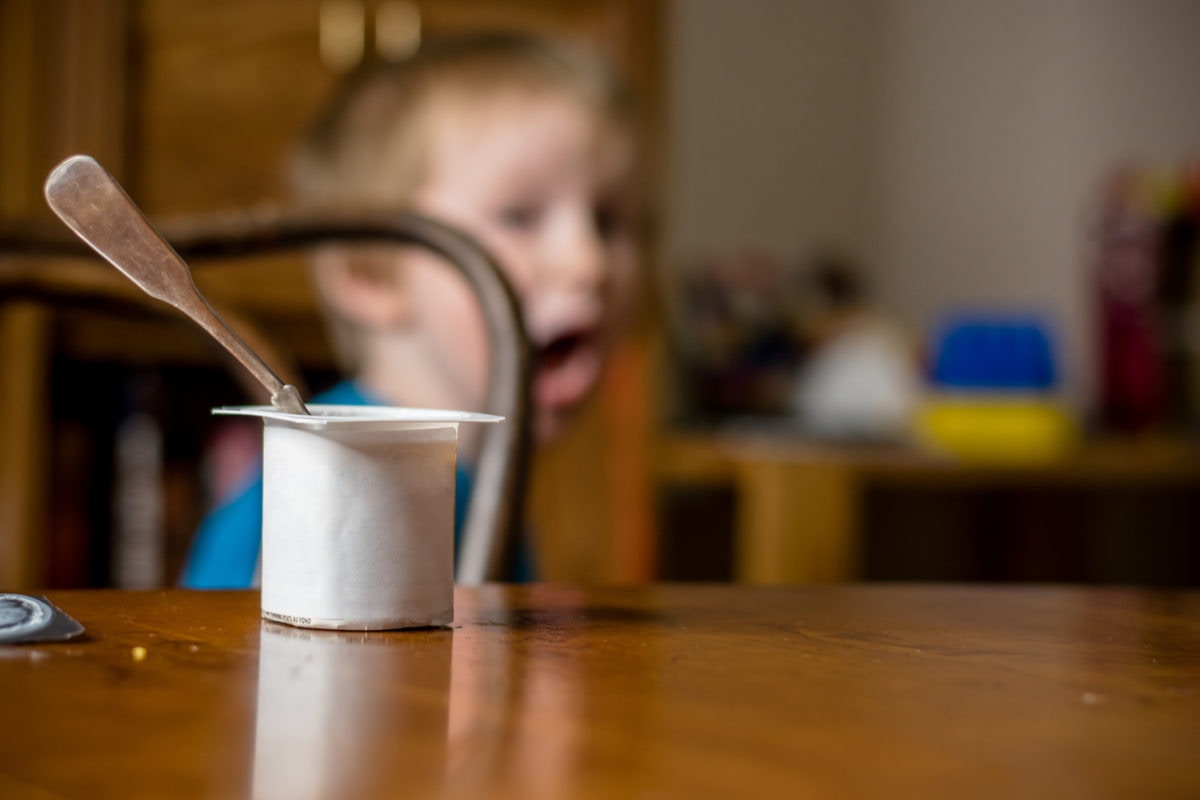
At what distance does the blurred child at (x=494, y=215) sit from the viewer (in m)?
1.26

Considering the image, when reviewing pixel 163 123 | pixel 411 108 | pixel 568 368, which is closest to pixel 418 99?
pixel 411 108

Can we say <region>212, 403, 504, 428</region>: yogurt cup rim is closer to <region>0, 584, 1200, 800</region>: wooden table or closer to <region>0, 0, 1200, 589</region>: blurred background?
<region>0, 584, 1200, 800</region>: wooden table

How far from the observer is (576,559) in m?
1.95

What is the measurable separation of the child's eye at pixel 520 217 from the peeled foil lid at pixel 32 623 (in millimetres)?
999

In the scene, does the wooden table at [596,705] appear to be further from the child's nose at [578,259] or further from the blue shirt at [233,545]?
the child's nose at [578,259]

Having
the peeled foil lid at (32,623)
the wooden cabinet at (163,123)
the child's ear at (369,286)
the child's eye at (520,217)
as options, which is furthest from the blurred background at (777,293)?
the peeled foil lid at (32,623)

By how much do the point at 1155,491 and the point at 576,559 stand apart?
133 cm

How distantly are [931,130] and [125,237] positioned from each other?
250 cm

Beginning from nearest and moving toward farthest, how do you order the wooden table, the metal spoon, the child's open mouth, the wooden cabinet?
the wooden table < the metal spoon < the child's open mouth < the wooden cabinet

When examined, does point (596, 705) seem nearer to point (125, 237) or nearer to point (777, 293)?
point (125, 237)

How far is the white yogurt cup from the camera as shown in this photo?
1.12 ft

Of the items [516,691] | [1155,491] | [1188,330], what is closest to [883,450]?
[1188,330]

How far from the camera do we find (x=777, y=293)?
245 cm

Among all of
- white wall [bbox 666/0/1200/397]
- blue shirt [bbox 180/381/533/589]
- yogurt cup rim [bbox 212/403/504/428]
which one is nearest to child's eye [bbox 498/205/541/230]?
A: blue shirt [bbox 180/381/533/589]
